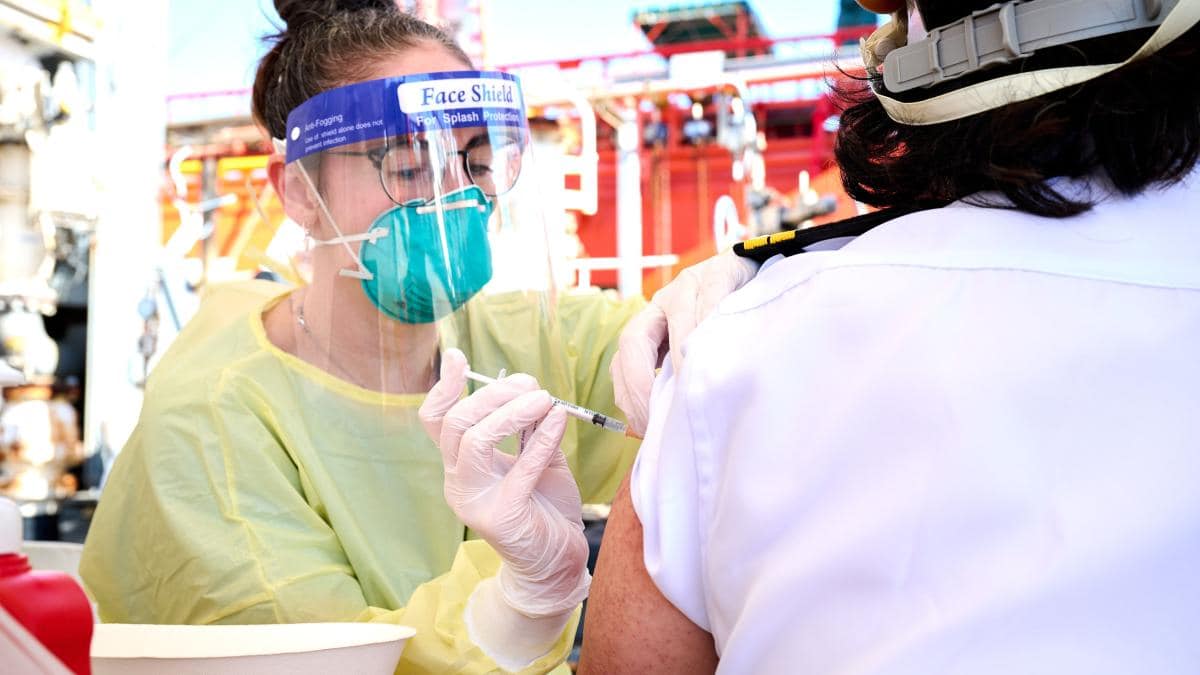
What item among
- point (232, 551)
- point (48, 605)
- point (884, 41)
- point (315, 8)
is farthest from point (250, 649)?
point (315, 8)

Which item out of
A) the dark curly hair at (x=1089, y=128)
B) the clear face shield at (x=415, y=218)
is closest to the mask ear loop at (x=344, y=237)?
the clear face shield at (x=415, y=218)

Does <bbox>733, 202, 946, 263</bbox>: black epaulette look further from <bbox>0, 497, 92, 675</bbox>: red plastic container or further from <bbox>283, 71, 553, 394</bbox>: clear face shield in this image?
<bbox>0, 497, 92, 675</bbox>: red plastic container

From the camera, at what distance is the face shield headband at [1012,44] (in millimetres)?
679

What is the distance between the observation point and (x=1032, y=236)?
0.71 meters

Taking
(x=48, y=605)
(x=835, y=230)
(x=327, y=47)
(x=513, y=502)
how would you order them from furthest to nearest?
(x=327, y=47) → (x=513, y=502) → (x=835, y=230) → (x=48, y=605)

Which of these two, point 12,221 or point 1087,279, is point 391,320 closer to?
point 1087,279

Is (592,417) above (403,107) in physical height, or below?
below

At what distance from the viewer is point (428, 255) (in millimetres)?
1214

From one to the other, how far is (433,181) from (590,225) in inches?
309

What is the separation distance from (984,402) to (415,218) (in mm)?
739

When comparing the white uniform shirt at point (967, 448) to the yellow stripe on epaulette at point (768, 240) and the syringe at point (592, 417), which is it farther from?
the syringe at point (592, 417)

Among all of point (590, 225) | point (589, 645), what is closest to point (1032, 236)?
point (589, 645)

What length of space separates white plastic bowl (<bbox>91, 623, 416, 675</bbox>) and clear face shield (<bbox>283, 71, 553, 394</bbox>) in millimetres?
331

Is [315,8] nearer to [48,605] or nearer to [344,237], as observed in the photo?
[344,237]
